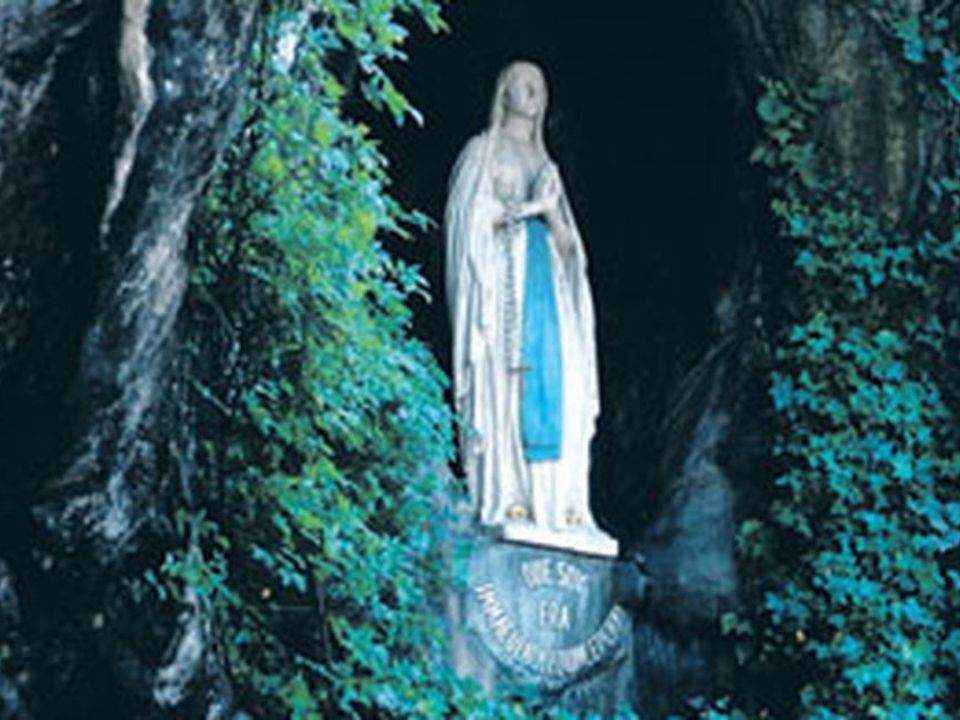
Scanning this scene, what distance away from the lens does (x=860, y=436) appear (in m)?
7.70

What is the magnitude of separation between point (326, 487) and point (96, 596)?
4.21 ft

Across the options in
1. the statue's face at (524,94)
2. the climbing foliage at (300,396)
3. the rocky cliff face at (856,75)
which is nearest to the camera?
the climbing foliage at (300,396)

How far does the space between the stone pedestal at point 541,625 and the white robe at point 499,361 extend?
6.8 inches

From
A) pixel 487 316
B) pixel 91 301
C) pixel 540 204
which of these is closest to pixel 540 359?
pixel 487 316

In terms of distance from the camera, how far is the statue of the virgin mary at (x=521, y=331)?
7484mm

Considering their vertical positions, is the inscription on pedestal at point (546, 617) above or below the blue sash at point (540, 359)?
below

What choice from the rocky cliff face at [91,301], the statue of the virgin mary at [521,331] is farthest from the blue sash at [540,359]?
the rocky cliff face at [91,301]

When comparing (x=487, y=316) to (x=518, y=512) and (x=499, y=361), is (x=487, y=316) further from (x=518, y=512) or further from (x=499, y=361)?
(x=518, y=512)

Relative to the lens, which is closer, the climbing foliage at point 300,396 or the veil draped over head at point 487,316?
the climbing foliage at point 300,396

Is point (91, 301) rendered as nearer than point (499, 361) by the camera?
Yes

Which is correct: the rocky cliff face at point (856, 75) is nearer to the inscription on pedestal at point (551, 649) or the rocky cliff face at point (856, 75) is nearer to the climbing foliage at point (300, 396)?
the inscription on pedestal at point (551, 649)

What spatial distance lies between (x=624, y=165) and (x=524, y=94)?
80cm

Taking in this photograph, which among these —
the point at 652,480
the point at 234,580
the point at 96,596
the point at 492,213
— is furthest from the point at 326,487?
the point at 652,480

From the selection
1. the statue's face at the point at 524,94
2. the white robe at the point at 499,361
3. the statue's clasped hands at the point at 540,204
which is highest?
the statue's face at the point at 524,94
